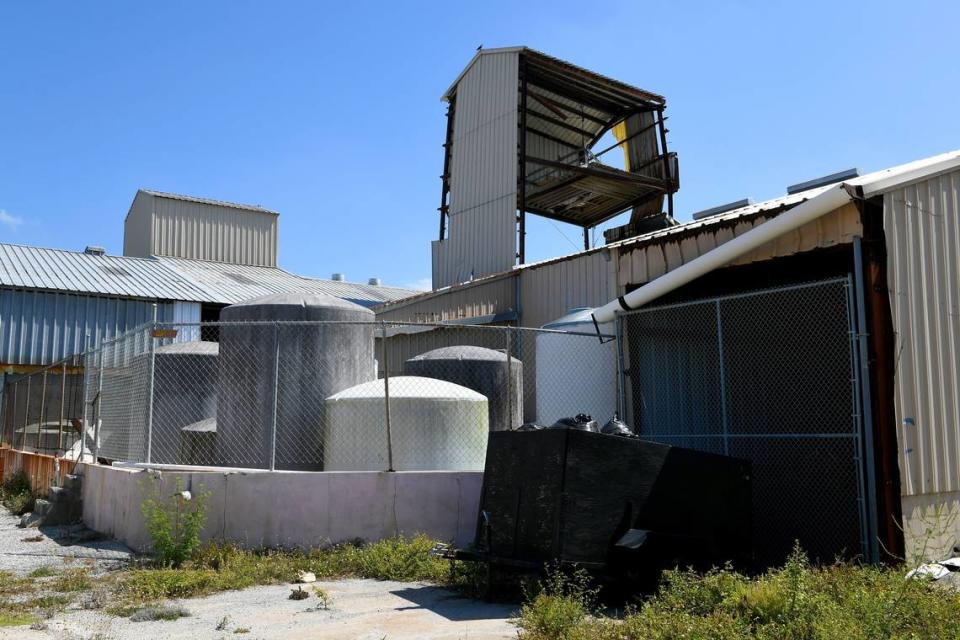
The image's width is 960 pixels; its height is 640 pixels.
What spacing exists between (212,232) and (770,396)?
27.8 metres

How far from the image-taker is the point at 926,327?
390 inches

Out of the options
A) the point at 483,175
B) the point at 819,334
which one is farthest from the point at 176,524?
the point at 483,175

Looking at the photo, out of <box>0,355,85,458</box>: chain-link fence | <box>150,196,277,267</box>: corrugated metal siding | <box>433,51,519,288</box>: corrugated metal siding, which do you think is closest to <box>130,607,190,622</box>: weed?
<box>0,355,85,458</box>: chain-link fence

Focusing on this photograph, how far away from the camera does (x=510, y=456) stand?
28.1 ft

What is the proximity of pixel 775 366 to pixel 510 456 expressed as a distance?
6.18 m

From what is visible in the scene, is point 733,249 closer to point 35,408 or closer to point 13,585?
point 13,585

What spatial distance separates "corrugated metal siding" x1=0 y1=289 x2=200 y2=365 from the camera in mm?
24438

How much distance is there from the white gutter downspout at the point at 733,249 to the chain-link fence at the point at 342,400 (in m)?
0.67

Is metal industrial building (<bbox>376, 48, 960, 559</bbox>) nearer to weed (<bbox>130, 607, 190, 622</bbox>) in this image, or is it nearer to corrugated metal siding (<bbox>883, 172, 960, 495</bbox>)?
corrugated metal siding (<bbox>883, 172, 960, 495</bbox>)

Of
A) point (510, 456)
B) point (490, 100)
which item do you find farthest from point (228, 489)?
point (490, 100)

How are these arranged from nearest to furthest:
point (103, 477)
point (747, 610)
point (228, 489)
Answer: point (747, 610), point (228, 489), point (103, 477)

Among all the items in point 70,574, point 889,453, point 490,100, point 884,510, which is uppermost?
point 490,100

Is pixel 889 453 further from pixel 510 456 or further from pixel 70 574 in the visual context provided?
pixel 70 574

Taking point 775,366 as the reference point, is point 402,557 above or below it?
below
